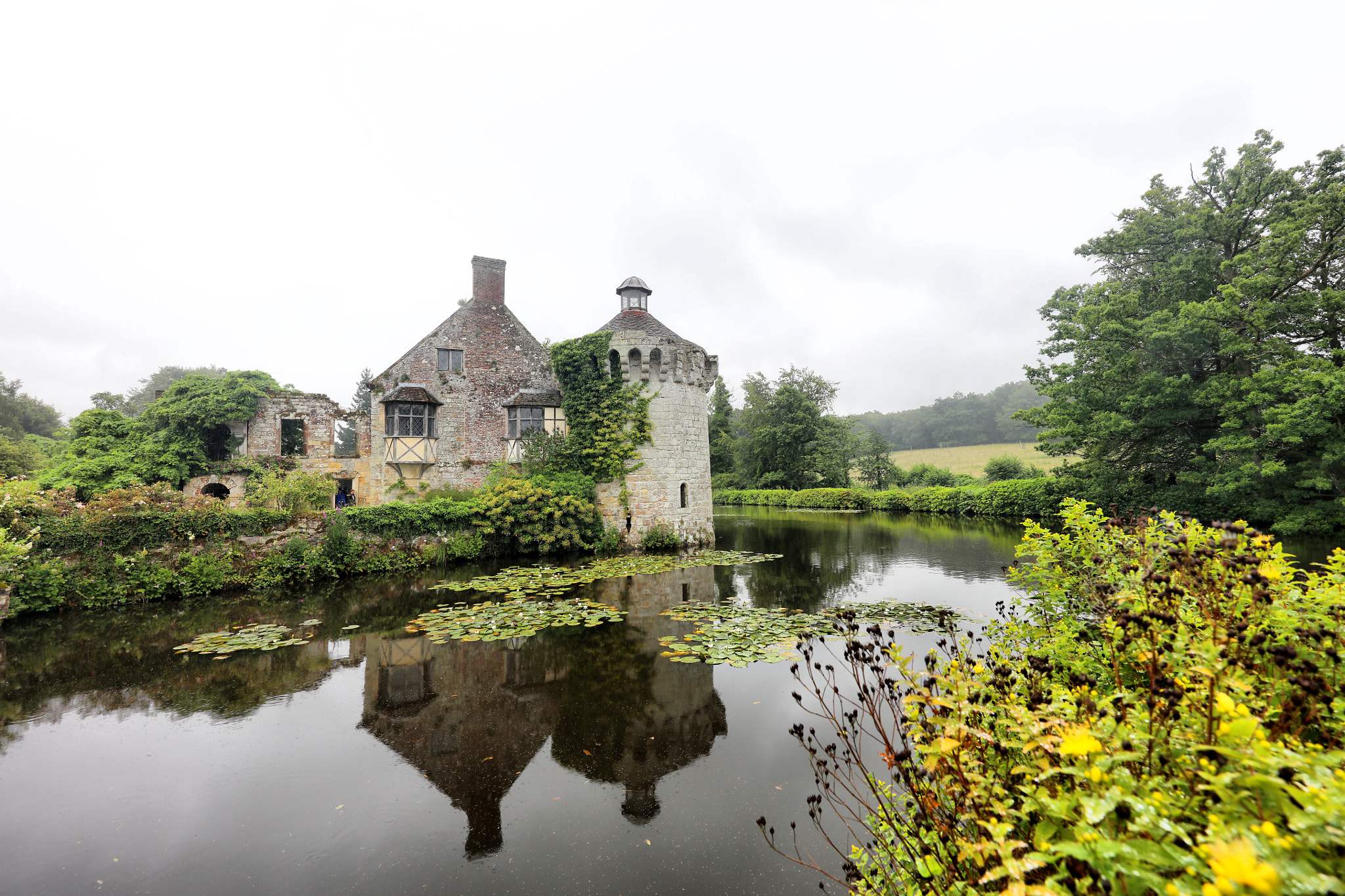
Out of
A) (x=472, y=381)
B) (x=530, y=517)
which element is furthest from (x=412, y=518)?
(x=472, y=381)

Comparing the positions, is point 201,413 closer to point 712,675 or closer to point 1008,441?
point 712,675

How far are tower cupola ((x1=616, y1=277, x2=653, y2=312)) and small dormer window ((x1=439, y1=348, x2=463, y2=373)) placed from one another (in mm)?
6953

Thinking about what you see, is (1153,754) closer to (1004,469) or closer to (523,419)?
(523,419)

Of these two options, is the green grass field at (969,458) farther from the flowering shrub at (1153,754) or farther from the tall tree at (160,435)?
the tall tree at (160,435)

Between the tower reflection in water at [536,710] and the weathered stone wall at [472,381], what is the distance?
12.7 m

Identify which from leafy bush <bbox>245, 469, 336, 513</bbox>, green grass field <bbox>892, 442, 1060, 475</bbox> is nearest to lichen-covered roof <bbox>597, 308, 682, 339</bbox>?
leafy bush <bbox>245, 469, 336, 513</bbox>

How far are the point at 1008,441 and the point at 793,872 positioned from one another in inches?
2885

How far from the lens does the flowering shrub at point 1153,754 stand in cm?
114

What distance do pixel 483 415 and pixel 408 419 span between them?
2618 mm

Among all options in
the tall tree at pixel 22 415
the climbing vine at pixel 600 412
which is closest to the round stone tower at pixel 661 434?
the climbing vine at pixel 600 412

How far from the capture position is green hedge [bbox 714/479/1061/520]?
70.8 ft

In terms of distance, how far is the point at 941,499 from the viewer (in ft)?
88.5

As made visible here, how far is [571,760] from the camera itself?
454 cm

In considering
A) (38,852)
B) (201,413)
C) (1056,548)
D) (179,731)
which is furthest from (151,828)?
(201,413)
